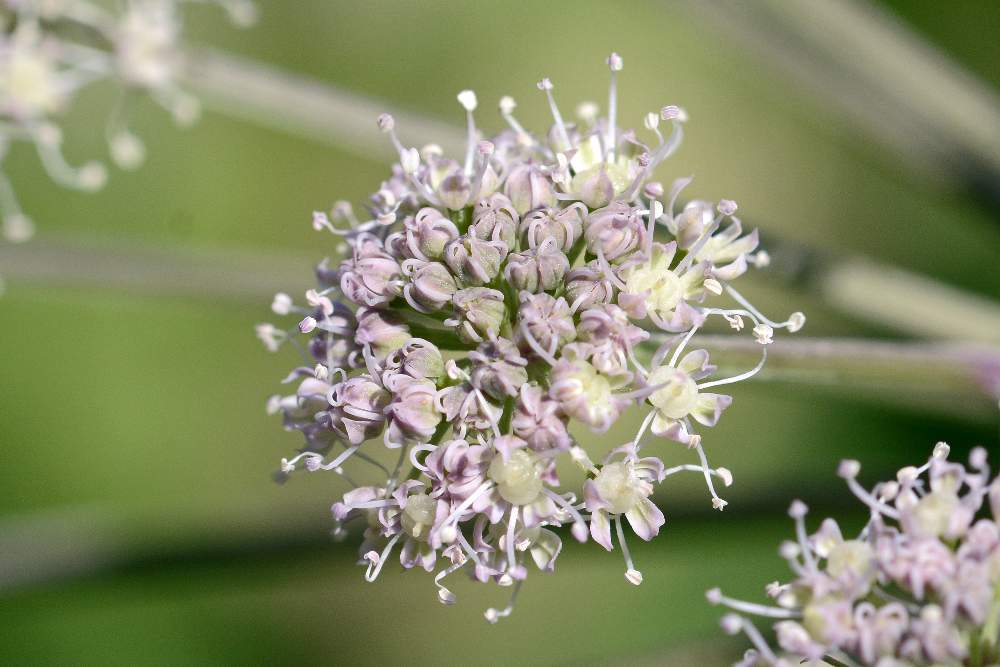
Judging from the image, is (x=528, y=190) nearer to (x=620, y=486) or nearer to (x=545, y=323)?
(x=545, y=323)

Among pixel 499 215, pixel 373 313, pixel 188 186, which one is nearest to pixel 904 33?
pixel 499 215

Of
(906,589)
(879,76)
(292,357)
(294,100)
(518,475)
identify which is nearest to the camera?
(906,589)

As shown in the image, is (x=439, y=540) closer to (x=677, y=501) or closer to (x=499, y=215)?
(x=499, y=215)

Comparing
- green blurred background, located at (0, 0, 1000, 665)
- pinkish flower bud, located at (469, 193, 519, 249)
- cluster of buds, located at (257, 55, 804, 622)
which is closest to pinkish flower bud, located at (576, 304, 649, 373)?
cluster of buds, located at (257, 55, 804, 622)

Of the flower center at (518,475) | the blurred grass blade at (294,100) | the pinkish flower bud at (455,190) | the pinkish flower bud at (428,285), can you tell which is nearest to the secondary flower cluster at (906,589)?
the flower center at (518,475)

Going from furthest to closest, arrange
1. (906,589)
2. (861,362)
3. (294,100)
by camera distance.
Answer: (294,100) < (861,362) < (906,589)

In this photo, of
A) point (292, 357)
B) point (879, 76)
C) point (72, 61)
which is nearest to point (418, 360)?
point (72, 61)
